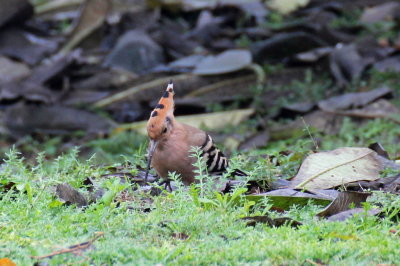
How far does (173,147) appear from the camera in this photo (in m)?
5.33

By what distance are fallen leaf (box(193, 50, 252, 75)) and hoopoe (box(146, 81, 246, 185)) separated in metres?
5.54

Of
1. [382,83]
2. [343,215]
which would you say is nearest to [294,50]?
[382,83]

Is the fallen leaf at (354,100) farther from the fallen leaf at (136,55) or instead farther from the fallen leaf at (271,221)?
the fallen leaf at (271,221)

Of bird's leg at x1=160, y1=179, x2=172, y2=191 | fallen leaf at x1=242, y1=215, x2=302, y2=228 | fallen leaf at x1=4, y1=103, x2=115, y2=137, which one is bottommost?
fallen leaf at x1=4, y1=103, x2=115, y2=137

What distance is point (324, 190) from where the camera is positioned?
4840mm

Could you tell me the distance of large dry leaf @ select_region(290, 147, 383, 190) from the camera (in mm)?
5012

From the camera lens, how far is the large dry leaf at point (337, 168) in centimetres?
501

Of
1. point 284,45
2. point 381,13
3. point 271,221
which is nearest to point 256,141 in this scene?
point 284,45

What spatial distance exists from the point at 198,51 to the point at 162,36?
798mm

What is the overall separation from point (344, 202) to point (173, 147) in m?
1.40

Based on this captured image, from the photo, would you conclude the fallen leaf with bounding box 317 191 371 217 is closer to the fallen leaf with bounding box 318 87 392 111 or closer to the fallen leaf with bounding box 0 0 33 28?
the fallen leaf with bounding box 318 87 392 111

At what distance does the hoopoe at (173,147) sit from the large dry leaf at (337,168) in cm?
46

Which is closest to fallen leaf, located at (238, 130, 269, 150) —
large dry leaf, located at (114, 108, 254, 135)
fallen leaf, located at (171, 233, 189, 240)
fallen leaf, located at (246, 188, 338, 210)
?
large dry leaf, located at (114, 108, 254, 135)

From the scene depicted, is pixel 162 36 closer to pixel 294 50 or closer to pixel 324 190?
pixel 294 50
